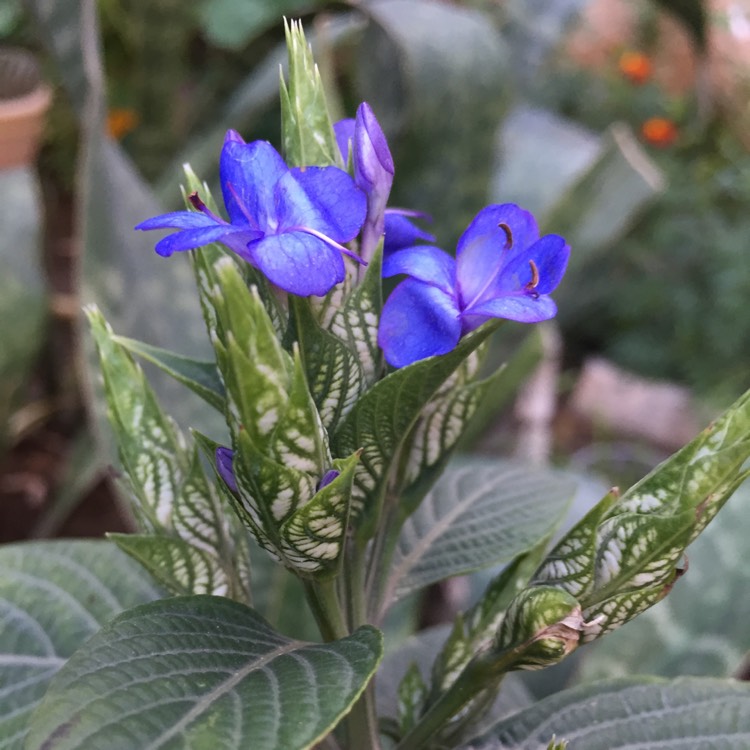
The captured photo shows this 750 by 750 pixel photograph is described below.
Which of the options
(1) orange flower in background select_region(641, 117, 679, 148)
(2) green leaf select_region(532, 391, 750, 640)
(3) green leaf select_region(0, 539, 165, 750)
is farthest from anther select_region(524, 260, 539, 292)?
(1) orange flower in background select_region(641, 117, 679, 148)

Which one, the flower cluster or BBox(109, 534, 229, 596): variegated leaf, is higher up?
the flower cluster

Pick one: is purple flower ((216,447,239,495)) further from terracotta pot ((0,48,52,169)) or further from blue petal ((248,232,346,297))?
terracotta pot ((0,48,52,169))

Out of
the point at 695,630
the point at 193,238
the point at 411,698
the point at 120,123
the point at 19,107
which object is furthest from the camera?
the point at 120,123

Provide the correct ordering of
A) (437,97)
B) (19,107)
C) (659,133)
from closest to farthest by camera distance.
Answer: (437,97), (19,107), (659,133)

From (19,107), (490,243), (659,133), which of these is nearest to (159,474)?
(490,243)

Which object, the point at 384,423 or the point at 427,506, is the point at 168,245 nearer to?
the point at 384,423

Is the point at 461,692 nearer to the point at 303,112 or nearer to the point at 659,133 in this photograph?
the point at 303,112
